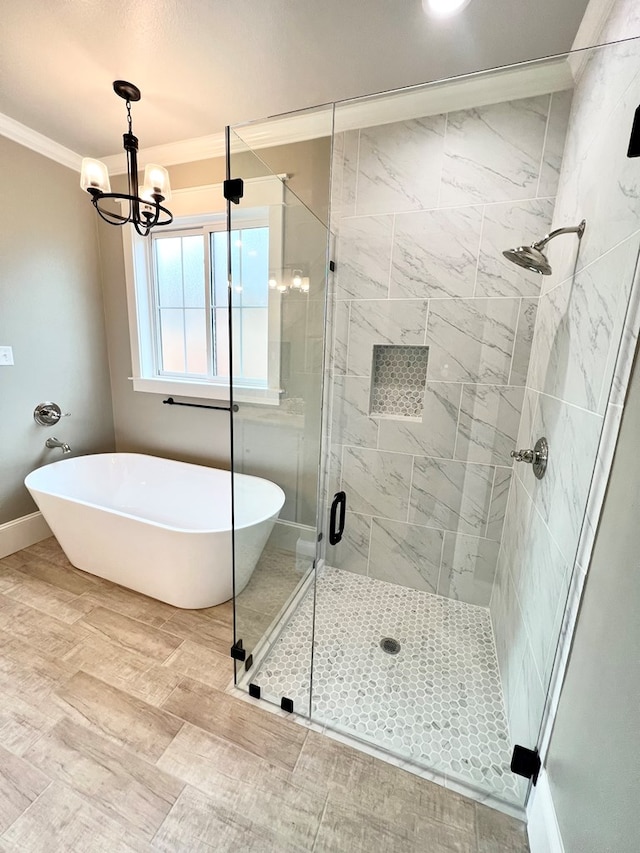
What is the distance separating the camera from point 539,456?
1.29 metres

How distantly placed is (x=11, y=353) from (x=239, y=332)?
1.54 m

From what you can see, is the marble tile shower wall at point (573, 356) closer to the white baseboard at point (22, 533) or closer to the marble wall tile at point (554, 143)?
the marble wall tile at point (554, 143)

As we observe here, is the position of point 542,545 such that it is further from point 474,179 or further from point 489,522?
point 474,179

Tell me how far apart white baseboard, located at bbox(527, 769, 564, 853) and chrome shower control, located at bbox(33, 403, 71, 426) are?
3.00 meters

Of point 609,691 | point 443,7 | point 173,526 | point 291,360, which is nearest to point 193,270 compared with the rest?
point 291,360

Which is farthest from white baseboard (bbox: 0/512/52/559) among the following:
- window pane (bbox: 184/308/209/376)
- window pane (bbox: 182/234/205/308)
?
window pane (bbox: 182/234/205/308)

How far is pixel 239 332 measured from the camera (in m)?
1.90

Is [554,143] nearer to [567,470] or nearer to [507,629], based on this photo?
[567,470]

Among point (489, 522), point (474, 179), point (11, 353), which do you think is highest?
point (474, 179)

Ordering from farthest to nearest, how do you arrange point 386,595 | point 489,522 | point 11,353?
point 11,353 < point 386,595 < point 489,522

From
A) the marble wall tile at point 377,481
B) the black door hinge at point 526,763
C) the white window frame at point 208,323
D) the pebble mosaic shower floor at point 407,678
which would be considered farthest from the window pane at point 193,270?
the black door hinge at point 526,763

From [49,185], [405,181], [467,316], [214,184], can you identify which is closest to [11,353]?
[49,185]

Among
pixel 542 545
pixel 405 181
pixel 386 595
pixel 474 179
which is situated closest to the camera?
pixel 542 545

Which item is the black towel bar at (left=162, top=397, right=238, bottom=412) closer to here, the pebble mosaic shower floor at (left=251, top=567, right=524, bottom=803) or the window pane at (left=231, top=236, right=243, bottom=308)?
the window pane at (left=231, top=236, right=243, bottom=308)
